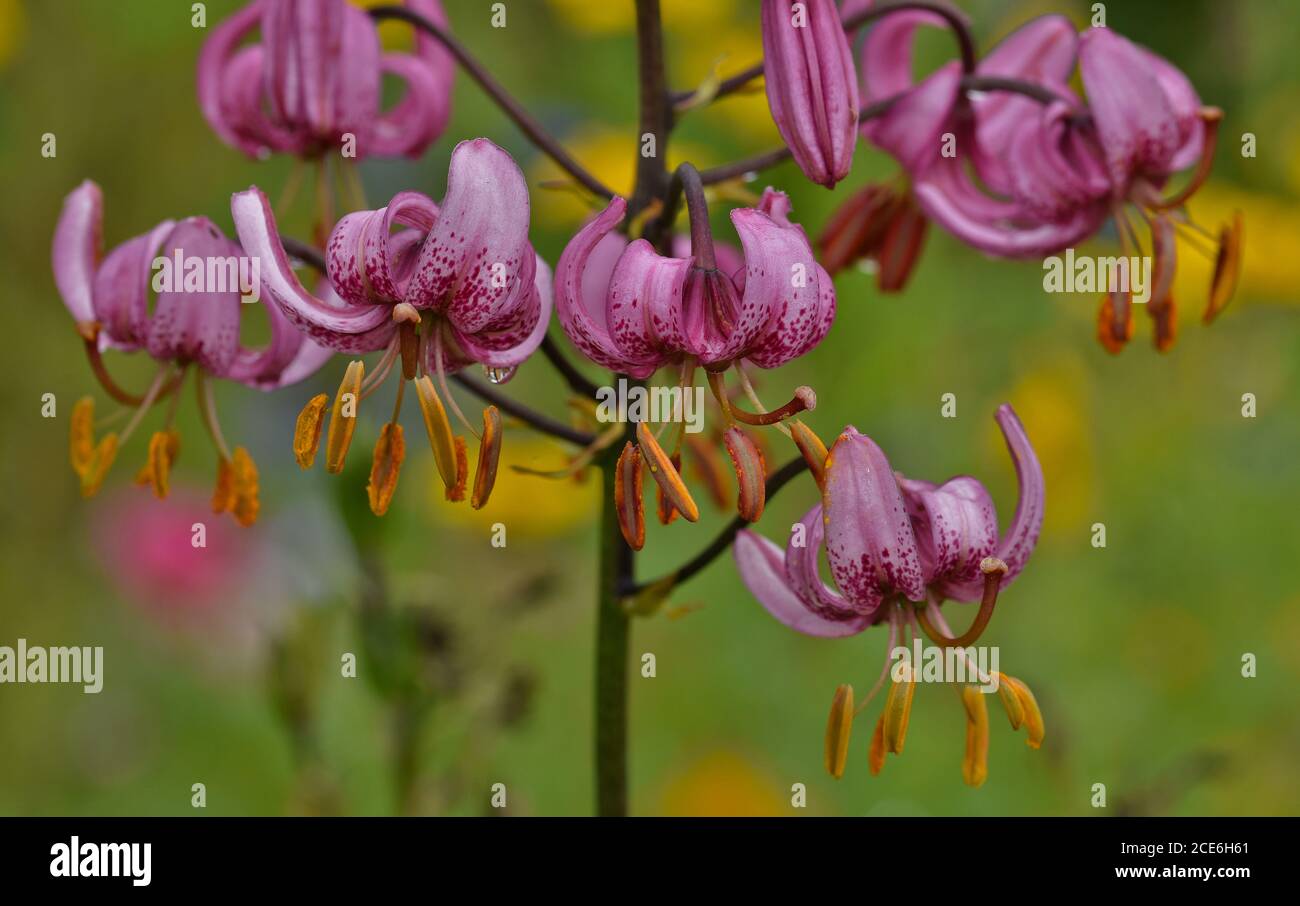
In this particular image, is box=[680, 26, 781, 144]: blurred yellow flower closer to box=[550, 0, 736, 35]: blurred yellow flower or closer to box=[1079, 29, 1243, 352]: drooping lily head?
box=[550, 0, 736, 35]: blurred yellow flower

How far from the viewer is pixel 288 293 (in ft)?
4.17

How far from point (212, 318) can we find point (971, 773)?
0.86m

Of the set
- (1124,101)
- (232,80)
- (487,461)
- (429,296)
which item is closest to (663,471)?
(487,461)

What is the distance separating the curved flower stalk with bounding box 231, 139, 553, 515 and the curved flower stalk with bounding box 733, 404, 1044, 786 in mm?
299

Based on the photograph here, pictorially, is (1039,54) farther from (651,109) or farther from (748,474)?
(748,474)

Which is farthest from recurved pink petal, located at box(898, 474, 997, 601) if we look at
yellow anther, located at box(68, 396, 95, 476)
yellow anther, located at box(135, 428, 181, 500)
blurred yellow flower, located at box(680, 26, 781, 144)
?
blurred yellow flower, located at box(680, 26, 781, 144)

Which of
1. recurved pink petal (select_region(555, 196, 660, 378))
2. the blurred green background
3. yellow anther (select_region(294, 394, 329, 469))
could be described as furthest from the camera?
the blurred green background

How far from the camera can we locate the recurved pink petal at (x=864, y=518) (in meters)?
1.24

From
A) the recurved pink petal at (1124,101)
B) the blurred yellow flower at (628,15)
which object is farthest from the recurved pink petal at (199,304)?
the blurred yellow flower at (628,15)

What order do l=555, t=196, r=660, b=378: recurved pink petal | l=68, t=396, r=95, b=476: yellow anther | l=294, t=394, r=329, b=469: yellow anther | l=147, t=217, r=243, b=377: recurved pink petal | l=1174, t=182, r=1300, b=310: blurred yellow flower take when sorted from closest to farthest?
l=555, t=196, r=660, b=378: recurved pink petal < l=294, t=394, r=329, b=469: yellow anther < l=147, t=217, r=243, b=377: recurved pink petal < l=68, t=396, r=95, b=476: yellow anther < l=1174, t=182, r=1300, b=310: blurred yellow flower

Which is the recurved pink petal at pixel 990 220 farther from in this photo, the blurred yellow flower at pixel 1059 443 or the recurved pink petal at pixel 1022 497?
the blurred yellow flower at pixel 1059 443

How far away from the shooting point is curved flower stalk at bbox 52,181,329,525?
1402 mm

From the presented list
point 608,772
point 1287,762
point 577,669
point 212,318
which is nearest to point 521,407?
point 212,318

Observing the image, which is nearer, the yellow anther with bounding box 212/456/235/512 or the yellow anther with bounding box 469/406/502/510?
the yellow anther with bounding box 469/406/502/510
